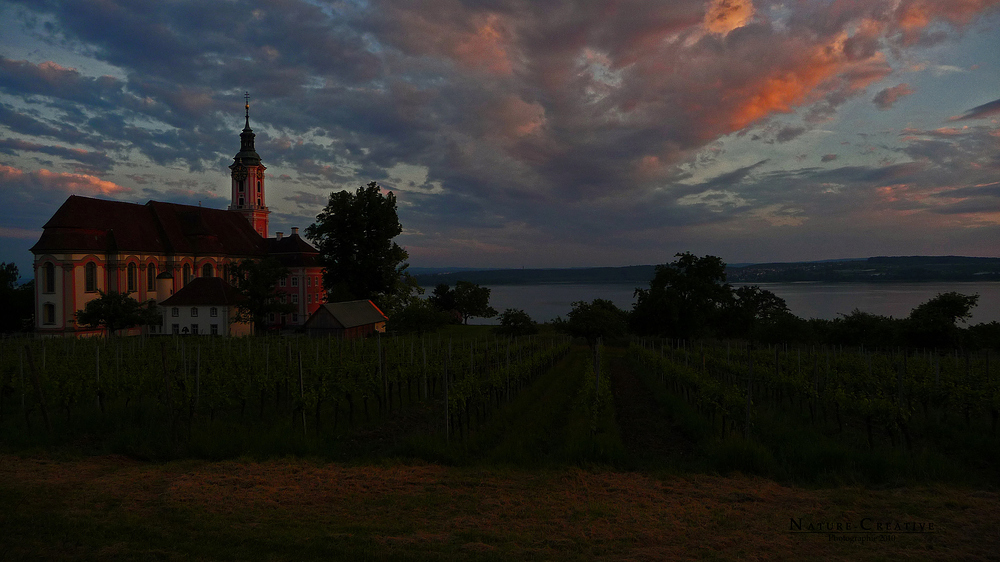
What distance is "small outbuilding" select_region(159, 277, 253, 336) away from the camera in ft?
148

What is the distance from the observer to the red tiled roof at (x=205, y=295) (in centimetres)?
4509

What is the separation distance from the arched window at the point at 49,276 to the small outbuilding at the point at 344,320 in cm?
2461

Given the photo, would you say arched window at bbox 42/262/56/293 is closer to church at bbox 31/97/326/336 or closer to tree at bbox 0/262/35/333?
church at bbox 31/97/326/336

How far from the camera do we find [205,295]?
4538cm

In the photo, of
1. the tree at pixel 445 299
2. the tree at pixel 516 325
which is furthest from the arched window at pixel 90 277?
the tree at pixel 445 299

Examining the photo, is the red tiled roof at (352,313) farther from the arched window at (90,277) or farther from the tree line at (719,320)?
→ the arched window at (90,277)

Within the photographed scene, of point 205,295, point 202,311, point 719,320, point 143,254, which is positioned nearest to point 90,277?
point 143,254

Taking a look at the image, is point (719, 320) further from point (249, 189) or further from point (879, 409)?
point (249, 189)

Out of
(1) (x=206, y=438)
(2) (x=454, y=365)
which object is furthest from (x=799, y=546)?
(2) (x=454, y=365)

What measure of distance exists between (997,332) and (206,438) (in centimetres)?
4428

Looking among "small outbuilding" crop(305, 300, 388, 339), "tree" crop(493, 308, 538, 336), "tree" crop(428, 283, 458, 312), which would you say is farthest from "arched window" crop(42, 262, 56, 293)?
"tree" crop(428, 283, 458, 312)

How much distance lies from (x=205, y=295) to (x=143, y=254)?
9499 mm

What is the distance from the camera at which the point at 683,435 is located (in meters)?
11.6

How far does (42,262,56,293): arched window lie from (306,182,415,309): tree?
21.3 meters
